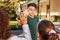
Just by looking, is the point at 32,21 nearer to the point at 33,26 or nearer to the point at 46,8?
the point at 33,26

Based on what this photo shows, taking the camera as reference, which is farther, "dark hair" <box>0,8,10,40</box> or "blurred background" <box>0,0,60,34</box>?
"blurred background" <box>0,0,60,34</box>

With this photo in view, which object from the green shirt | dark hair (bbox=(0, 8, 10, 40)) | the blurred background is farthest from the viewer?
the blurred background

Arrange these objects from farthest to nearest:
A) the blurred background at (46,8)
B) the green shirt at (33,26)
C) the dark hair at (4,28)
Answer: the blurred background at (46,8) → the green shirt at (33,26) → the dark hair at (4,28)

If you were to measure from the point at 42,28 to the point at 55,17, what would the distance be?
314 inches

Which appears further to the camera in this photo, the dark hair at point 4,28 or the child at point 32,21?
the child at point 32,21

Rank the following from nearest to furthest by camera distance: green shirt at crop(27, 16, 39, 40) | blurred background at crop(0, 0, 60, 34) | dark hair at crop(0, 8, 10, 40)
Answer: dark hair at crop(0, 8, 10, 40), green shirt at crop(27, 16, 39, 40), blurred background at crop(0, 0, 60, 34)

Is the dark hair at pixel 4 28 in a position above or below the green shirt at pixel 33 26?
above

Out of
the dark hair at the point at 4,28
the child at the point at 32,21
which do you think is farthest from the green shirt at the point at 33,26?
the dark hair at the point at 4,28

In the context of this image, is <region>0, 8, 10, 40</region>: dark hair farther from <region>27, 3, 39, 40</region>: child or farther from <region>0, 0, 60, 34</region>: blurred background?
<region>0, 0, 60, 34</region>: blurred background

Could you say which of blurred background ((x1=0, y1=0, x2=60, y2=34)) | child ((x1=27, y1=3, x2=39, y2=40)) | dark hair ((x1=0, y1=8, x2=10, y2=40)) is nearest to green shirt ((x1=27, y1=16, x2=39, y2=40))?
child ((x1=27, y1=3, x2=39, y2=40))

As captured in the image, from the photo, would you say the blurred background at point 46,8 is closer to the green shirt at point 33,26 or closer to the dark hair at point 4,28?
the green shirt at point 33,26

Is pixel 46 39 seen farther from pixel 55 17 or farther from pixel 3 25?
pixel 55 17

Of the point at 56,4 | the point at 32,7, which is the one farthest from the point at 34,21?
the point at 56,4

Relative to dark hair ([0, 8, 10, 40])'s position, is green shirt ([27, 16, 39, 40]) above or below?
below
